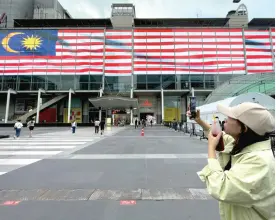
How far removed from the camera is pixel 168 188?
13.7 ft

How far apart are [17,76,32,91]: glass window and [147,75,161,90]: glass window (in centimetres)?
2230

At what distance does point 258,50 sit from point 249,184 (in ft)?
144

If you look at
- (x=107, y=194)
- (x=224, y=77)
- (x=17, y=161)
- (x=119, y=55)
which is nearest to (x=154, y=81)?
(x=119, y=55)

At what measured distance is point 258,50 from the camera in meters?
37.2

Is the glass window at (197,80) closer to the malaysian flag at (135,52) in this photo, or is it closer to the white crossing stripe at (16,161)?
the malaysian flag at (135,52)

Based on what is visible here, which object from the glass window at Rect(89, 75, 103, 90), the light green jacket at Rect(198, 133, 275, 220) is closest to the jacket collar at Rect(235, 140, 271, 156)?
the light green jacket at Rect(198, 133, 275, 220)

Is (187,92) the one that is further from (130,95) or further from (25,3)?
(25,3)

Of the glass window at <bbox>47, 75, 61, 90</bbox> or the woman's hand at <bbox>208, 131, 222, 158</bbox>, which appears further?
the glass window at <bbox>47, 75, 61, 90</bbox>

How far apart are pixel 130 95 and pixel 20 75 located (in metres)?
20.9

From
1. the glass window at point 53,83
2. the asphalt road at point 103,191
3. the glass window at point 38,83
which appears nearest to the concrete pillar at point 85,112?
the glass window at point 53,83

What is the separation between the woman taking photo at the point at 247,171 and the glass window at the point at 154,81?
3642 cm

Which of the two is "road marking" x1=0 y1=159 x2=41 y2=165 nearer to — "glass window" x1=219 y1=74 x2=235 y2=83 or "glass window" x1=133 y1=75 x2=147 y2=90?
"glass window" x1=133 y1=75 x2=147 y2=90

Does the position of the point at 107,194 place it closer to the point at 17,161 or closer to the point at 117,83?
the point at 17,161

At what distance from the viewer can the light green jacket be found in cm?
116
